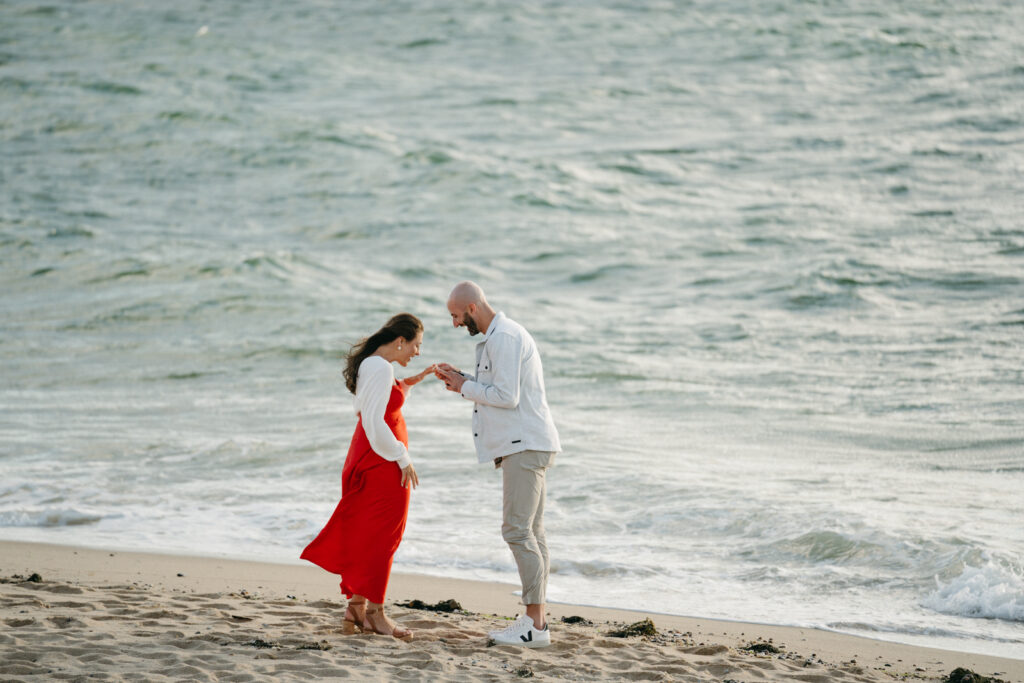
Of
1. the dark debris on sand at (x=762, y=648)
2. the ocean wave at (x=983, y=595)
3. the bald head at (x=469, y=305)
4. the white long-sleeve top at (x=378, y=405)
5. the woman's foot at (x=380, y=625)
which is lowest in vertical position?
the woman's foot at (x=380, y=625)

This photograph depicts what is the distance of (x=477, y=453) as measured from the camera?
197 inches

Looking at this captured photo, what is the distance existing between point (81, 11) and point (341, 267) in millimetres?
28408

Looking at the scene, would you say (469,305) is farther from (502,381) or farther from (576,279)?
(576,279)

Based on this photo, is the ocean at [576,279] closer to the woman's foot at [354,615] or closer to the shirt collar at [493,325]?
the woman's foot at [354,615]

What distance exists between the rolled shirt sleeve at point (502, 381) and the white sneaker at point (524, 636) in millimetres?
1100

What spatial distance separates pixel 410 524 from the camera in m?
7.84

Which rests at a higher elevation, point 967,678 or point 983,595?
point 983,595

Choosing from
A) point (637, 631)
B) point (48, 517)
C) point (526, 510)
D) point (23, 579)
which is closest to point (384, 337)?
point (526, 510)

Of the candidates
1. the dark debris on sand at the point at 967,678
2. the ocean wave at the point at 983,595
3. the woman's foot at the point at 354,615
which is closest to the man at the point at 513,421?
the woman's foot at the point at 354,615

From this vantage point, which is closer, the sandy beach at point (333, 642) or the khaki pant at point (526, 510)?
the sandy beach at point (333, 642)

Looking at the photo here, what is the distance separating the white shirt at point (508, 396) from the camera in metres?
4.88

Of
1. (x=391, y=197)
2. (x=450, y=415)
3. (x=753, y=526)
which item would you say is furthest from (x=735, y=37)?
(x=753, y=526)

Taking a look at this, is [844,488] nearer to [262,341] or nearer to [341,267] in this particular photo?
[262,341]

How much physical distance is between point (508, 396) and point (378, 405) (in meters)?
0.63
